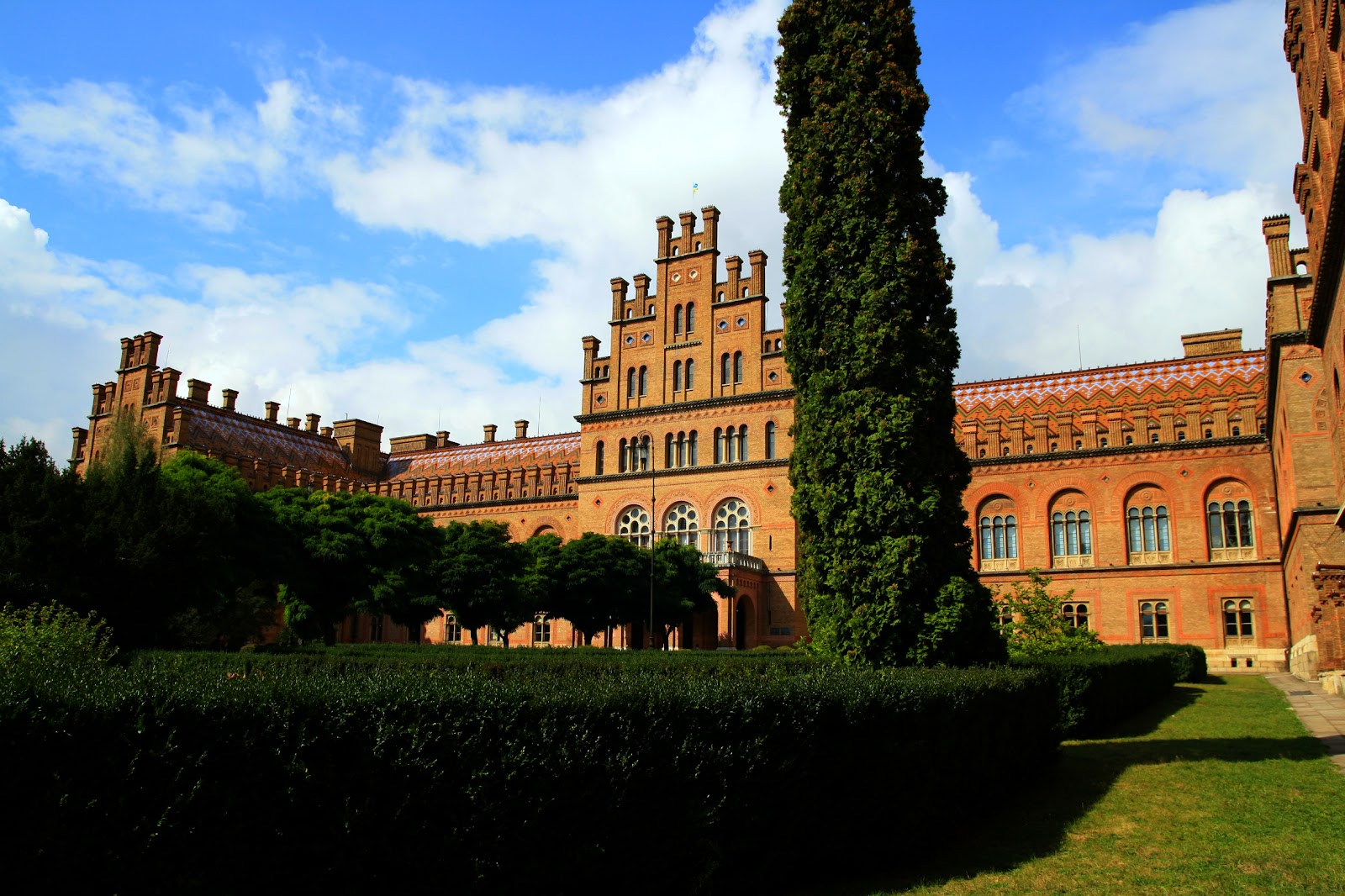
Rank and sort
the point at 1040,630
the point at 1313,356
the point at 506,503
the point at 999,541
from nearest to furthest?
1. the point at 1040,630
2. the point at 1313,356
3. the point at 999,541
4. the point at 506,503

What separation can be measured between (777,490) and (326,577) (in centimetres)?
1994

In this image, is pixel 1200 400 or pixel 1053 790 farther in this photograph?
pixel 1200 400

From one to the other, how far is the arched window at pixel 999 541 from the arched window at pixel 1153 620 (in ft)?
18.7

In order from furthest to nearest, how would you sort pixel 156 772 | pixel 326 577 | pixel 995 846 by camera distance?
pixel 326 577, pixel 995 846, pixel 156 772

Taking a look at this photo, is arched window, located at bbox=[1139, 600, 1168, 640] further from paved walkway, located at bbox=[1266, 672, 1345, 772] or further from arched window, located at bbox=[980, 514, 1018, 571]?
paved walkway, located at bbox=[1266, 672, 1345, 772]

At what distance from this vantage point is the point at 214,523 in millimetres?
28516

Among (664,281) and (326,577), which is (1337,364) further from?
(326,577)

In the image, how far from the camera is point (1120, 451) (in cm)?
4291

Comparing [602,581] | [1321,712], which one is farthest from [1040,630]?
[602,581]

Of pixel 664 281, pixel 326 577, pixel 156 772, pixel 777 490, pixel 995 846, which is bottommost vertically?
pixel 995 846

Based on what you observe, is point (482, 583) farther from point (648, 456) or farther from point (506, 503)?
point (506, 503)

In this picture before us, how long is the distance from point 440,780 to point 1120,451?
4322cm

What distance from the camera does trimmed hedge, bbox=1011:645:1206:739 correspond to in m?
15.6

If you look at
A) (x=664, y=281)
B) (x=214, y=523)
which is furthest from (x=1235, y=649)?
(x=214, y=523)
